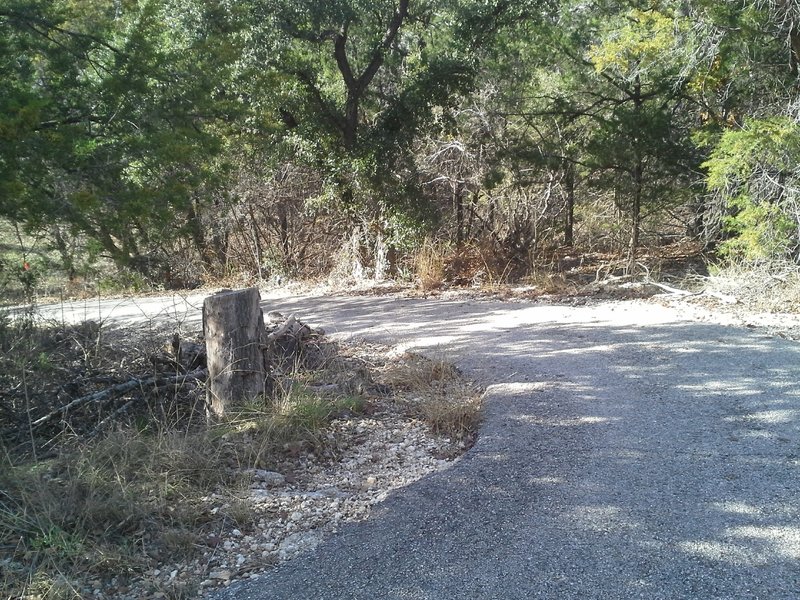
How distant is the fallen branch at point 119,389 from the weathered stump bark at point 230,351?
0.48 metres

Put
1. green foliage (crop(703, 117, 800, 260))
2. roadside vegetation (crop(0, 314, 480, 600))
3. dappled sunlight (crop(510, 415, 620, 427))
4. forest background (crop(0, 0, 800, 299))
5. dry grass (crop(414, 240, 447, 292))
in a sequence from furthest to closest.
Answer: dry grass (crop(414, 240, 447, 292)) → green foliage (crop(703, 117, 800, 260)) → forest background (crop(0, 0, 800, 299)) → dappled sunlight (crop(510, 415, 620, 427)) → roadside vegetation (crop(0, 314, 480, 600))

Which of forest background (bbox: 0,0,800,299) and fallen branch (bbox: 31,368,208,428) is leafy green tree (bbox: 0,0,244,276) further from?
fallen branch (bbox: 31,368,208,428)

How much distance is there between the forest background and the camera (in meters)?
8.33

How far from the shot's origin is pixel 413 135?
1285cm

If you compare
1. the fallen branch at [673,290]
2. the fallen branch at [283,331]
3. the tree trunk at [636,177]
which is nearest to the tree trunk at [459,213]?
the tree trunk at [636,177]

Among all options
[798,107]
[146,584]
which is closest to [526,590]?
[146,584]

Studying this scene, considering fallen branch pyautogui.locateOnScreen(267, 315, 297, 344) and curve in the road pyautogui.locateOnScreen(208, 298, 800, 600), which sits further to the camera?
fallen branch pyautogui.locateOnScreen(267, 315, 297, 344)

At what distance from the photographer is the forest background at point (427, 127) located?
833 cm

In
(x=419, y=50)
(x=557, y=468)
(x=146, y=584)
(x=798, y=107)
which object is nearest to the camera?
(x=146, y=584)

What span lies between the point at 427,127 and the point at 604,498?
10324 millimetres

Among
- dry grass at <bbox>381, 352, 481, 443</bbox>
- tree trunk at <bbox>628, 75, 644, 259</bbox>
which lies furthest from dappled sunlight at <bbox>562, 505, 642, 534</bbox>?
tree trunk at <bbox>628, 75, 644, 259</bbox>

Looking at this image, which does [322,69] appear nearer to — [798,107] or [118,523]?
[798,107]

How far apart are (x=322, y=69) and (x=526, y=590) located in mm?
11958

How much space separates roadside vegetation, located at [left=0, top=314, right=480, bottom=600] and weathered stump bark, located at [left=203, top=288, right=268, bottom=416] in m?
0.18
